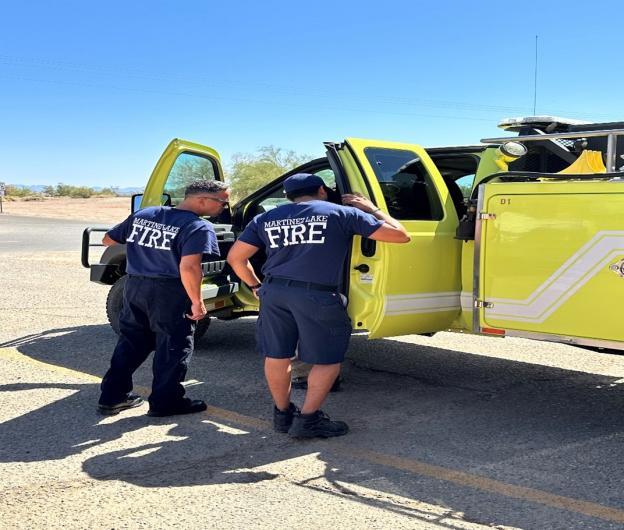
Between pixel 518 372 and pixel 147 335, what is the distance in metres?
3.22

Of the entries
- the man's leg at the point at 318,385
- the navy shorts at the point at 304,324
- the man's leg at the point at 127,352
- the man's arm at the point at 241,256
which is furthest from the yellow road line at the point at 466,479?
the man's arm at the point at 241,256

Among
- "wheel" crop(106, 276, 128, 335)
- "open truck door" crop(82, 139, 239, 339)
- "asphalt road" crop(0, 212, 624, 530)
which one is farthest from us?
"wheel" crop(106, 276, 128, 335)

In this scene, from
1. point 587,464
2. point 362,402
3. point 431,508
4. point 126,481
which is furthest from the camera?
point 362,402

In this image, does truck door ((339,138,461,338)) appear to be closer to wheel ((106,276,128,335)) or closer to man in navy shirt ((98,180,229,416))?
man in navy shirt ((98,180,229,416))

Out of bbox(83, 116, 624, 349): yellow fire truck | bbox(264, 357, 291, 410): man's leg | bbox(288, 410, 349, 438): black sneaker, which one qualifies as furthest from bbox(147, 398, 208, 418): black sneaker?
bbox(83, 116, 624, 349): yellow fire truck

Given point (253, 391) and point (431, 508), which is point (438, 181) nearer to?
point (253, 391)

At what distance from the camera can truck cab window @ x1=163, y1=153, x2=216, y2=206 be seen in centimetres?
652

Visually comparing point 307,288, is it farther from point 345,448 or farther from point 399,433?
point 399,433

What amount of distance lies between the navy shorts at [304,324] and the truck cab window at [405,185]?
1.13 metres

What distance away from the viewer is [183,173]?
666 cm

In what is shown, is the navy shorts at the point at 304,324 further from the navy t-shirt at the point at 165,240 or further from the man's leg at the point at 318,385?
the navy t-shirt at the point at 165,240

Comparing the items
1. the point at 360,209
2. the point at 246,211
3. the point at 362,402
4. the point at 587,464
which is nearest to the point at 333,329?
the point at 360,209

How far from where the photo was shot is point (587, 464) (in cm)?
412

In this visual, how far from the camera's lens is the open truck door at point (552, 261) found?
14.3 ft
